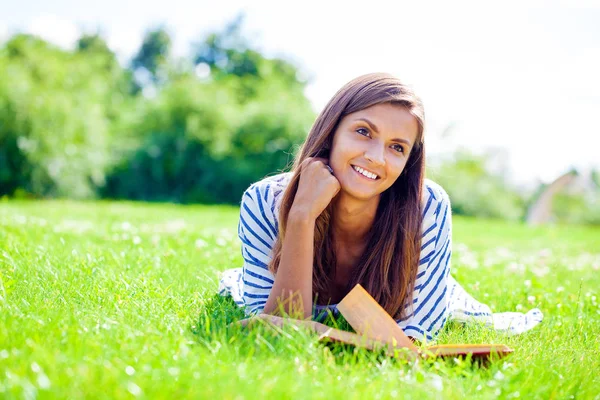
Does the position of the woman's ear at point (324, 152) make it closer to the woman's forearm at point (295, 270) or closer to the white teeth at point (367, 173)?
the white teeth at point (367, 173)

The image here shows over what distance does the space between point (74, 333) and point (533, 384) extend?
1905mm

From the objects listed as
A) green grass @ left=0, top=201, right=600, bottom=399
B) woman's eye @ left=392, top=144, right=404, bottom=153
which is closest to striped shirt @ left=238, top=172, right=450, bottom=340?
green grass @ left=0, top=201, right=600, bottom=399

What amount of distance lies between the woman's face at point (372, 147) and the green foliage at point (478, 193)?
58.9 feet

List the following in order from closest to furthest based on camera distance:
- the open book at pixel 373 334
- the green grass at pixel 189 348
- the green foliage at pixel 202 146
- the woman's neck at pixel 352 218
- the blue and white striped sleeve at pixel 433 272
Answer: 1. the green grass at pixel 189 348
2. the open book at pixel 373 334
3. the blue and white striped sleeve at pixel 433 272
4. the woman's neck at pixel 352 218
5. the green foliage at pixel 202 146

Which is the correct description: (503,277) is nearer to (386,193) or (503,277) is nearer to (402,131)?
(386,193)

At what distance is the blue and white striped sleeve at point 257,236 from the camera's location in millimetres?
3316

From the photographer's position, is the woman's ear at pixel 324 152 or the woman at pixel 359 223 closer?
the woman at pixel 359 223

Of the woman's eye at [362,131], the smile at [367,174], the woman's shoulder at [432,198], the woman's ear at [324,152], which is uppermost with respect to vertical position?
the woman's eye at [362,131]

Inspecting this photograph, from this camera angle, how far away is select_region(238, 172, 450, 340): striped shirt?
3293mm

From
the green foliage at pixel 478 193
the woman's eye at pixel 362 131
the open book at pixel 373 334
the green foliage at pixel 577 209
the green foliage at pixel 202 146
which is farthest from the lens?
the green foliage at pixel 577 209

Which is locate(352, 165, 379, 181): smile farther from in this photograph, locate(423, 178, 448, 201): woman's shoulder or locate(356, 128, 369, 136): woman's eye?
locate(423, 178, 448, 201): woman's shoulder

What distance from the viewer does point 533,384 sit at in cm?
244

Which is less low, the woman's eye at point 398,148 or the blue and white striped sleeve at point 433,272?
the woman's eye at point 398,148

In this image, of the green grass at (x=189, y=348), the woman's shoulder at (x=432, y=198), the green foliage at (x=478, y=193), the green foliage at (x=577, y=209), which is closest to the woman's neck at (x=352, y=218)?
the woman's shoulder at (x=432, y=198)
